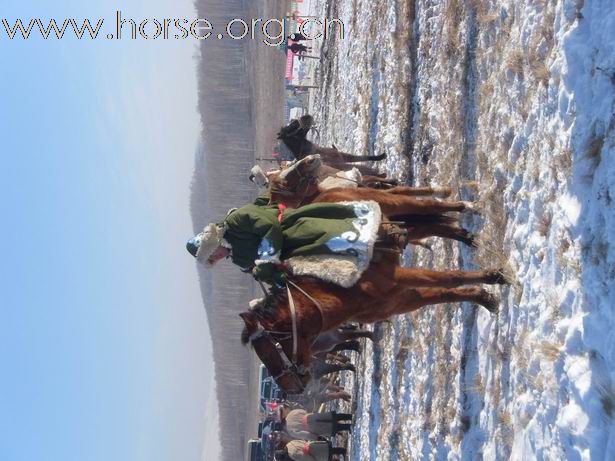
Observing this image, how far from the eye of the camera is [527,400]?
4.62 m

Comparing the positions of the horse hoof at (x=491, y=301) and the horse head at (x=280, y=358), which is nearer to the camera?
the horse head at (x=280, y=358)

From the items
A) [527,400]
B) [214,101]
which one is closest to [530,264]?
[527,400]

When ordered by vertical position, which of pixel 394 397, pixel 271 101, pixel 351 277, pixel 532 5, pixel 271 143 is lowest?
pixel 394 397

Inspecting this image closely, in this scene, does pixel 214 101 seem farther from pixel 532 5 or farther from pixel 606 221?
pixel 606 221

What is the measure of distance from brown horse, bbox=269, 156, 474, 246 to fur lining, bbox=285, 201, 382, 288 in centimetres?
72

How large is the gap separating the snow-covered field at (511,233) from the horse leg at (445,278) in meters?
0.17

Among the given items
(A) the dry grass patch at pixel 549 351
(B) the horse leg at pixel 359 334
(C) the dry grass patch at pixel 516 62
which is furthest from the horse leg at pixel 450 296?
(B) the horse leg at pixel 359 334

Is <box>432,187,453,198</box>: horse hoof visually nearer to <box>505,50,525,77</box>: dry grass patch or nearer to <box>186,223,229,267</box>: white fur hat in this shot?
<box>505,50,525,77</box>: dry grass patch

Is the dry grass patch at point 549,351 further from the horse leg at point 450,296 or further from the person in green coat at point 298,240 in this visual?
the person in green coat at point 298,240

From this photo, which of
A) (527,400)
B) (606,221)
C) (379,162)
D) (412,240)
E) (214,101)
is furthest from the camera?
(214,101)

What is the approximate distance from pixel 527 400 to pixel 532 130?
2.30 meters

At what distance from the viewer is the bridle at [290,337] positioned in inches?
199

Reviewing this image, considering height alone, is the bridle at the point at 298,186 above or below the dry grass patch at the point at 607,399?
above

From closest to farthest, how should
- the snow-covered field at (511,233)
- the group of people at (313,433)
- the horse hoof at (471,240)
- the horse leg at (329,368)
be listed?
the snow-covered field at (511,233) → the horse hoof at (471,240) → the group of people at (313,433) → the horse leg at (329,368)
